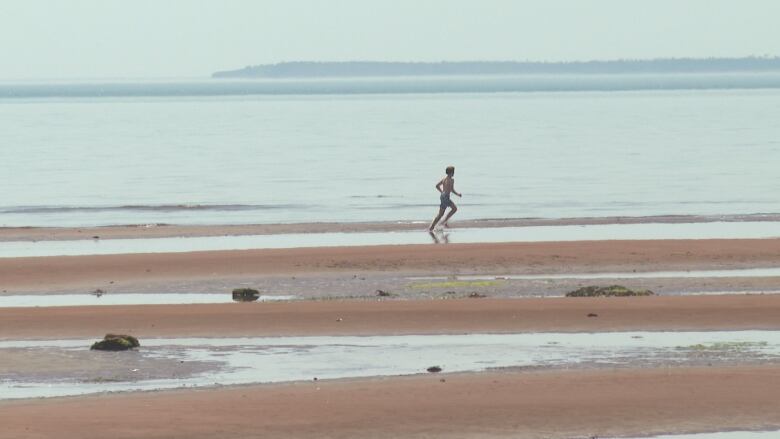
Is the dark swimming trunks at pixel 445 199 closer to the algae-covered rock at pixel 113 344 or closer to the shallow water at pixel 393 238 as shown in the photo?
the shallow water at pixel 393 238

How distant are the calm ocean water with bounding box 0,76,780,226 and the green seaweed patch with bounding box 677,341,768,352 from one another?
85.7ft

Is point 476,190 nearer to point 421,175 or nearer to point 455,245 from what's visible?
point 421,175

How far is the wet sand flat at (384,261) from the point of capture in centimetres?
2998

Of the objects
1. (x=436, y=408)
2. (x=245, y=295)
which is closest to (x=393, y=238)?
(x=245, y=295)

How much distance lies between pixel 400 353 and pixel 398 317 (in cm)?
310

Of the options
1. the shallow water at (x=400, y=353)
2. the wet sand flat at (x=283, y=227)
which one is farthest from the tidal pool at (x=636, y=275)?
the wet sand flat at (x=283, y=227)

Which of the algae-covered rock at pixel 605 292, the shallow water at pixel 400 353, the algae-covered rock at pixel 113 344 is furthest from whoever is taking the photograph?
the algae-covered rock at pixel 605 292

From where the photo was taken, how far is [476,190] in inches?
2319

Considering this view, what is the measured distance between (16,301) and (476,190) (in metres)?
34.0

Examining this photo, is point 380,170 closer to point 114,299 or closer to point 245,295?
point 114,299

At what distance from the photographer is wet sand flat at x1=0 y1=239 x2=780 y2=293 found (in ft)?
98.4

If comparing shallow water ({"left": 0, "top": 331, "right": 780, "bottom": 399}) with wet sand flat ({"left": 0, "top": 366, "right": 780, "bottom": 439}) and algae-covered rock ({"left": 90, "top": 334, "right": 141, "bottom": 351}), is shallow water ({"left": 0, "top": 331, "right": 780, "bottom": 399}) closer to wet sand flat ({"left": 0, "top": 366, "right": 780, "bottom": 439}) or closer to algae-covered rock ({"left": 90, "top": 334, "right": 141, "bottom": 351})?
algae-covered rock ({"left": 90, "top": 334, "right": 141, "bottom": 351})

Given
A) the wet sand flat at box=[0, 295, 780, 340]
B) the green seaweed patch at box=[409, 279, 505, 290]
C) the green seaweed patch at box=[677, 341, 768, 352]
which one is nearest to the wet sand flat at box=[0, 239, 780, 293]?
the green seaweed patch at box=[409, 279, 505, 290]

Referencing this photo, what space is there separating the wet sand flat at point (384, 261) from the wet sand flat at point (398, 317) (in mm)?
5012
